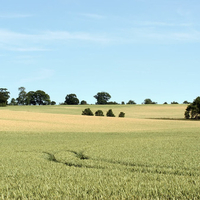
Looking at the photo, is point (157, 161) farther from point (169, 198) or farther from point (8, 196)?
point (8, 196)

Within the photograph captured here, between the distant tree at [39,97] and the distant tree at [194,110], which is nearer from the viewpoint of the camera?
the distant tree at [194,110]

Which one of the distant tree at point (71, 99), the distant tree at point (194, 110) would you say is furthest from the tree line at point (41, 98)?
the distant tree at point (194, 110)

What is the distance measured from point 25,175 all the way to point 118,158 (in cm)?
382

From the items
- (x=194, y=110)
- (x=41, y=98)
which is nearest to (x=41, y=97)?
(x=41, y=98)

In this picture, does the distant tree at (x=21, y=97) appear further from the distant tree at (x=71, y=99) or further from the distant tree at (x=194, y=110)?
the distant tree at (x=194, y=110)

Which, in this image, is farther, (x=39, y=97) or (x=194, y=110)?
(x=39, y=97)

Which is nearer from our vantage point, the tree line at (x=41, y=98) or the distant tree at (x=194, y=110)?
the distant tree at (x=194, y=110)

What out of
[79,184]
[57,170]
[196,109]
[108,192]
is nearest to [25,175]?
[57,170]

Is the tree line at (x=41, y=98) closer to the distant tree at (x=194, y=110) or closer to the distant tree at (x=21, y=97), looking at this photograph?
the distant tree at (x=21, y=97)

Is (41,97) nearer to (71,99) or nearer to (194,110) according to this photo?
(71,99)

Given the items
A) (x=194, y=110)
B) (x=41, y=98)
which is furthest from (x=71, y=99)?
(x=194, y=110)

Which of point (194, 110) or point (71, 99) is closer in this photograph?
point (194, 110)

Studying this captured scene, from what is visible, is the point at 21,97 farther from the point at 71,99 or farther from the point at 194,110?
the point at 194,110

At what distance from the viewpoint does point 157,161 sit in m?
9.42
